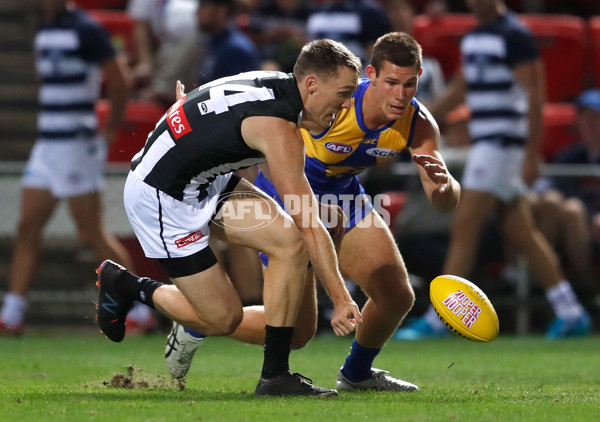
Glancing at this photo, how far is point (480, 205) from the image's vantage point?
1013 centimetres

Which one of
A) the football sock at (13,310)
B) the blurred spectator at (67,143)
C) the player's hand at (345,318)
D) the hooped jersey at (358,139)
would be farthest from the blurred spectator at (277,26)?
the player's hand at (345,318)

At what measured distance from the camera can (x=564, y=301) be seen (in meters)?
10.2

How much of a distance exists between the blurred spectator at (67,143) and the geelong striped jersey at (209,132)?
3883 millimetres

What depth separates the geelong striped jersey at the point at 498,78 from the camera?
10219mm

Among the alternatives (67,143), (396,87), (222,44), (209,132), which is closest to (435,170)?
(396,87)

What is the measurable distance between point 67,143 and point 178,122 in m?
4.48

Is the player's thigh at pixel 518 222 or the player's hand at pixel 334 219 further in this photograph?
the player's thigh at pixel 518 222

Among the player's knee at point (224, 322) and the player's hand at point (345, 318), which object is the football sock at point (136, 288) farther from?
the player's hand at point (345, 318)

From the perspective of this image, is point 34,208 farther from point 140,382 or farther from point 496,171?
point 496,171

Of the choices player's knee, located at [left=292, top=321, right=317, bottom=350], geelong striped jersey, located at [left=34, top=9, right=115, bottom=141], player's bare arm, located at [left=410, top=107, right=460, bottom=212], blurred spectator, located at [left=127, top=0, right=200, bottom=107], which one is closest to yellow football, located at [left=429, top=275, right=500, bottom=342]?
player's bare arm, located at [left=410, top=107, right=460, bottom=212]

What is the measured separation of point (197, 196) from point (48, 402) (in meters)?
1.47

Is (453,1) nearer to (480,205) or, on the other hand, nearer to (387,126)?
(480,205)

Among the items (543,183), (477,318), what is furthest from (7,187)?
(477,318)

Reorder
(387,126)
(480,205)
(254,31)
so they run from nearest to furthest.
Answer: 1. (387,126)
2. (480,205)
3. (254,31)
